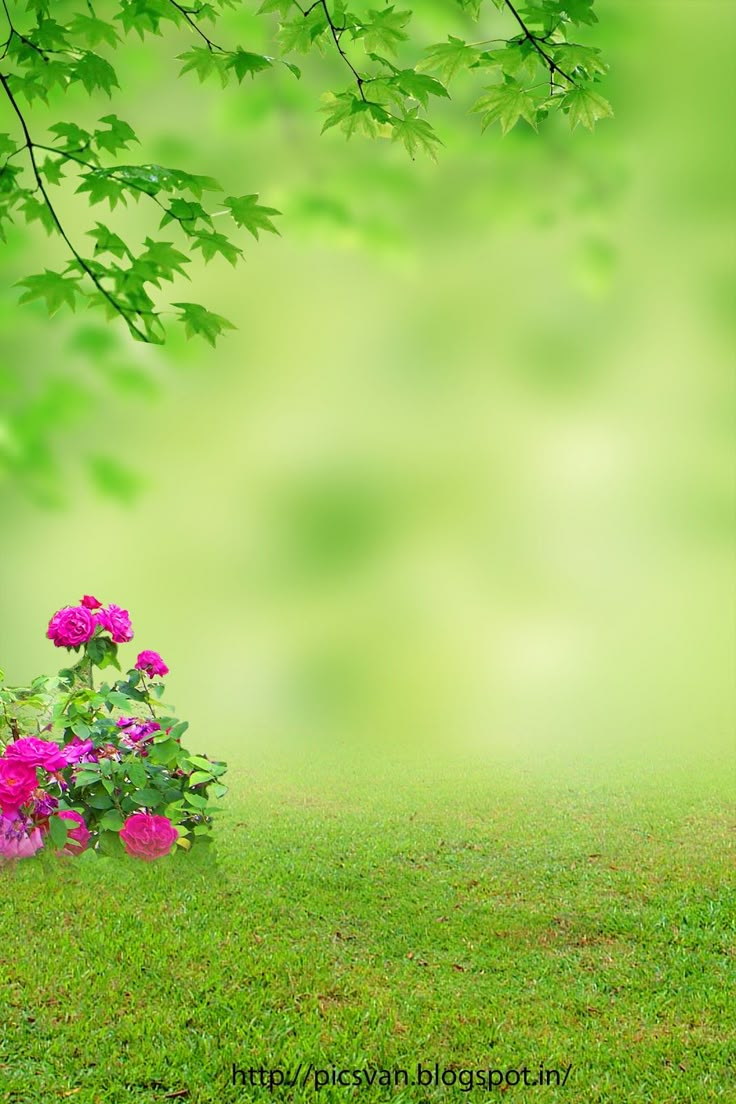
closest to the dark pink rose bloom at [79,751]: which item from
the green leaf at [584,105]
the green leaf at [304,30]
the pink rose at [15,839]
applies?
the pink rose at [15,839]

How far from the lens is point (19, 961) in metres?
3.28

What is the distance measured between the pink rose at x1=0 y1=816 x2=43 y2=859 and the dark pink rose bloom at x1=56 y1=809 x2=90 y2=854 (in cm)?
15

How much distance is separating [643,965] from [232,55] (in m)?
3.69

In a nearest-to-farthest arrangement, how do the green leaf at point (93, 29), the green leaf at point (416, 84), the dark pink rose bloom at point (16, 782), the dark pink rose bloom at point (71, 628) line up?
1. the green leaf at point (416, 84)
2. the green leaf at point (93, 29)
3. the dark pink rose bloom at point (16, 782)
4. the dark pink rose bloom at point (71, 628)

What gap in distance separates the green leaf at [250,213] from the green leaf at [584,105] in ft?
3.47

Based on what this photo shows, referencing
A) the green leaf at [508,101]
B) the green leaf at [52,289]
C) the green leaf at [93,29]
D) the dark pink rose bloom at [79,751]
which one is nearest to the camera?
the green leaf at [52,289]

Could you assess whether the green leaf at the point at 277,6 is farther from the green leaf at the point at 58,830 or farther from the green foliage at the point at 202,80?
the green leaf at the point at 58,830

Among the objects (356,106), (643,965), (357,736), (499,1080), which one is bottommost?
(499,1080)

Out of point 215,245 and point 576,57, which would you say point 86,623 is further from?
point 576,57

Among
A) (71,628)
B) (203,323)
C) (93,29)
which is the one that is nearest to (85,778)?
(71,628)

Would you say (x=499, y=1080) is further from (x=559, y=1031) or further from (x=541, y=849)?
(x=541, y=849)

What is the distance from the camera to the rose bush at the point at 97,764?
13.6 ft

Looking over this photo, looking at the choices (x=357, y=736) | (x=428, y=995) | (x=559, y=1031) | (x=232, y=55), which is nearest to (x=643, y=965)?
(x=559, y=1031)

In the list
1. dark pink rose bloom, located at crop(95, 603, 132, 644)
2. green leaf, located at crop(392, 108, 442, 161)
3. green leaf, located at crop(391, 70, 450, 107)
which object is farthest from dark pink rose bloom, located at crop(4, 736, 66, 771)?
green leaf, located at crop(391, 70, 450, 107)
